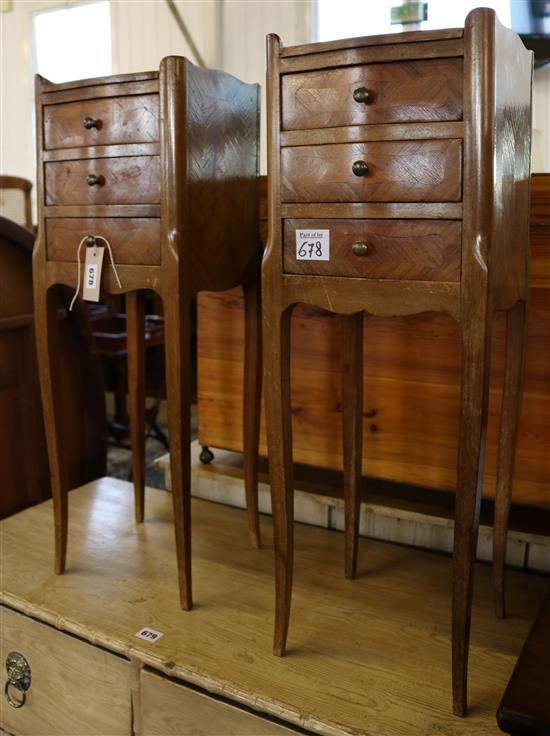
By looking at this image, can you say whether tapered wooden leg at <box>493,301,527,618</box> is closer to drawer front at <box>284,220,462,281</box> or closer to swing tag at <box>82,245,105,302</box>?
drawer front at <box>284,220,462,281</box>

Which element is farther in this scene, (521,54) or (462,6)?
(462,6)

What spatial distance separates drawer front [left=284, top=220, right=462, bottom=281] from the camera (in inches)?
39.4

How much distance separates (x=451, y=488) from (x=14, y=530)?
1.01 m

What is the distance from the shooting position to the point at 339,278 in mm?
1083

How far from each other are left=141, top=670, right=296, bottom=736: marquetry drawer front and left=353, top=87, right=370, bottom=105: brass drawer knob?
36.5 inches

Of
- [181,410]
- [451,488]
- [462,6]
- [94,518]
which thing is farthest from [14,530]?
[462,6]

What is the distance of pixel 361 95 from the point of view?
40.2 inches

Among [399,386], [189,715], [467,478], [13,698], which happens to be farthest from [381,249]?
[13,698]

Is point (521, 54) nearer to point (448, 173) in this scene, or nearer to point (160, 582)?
point (448, 173)

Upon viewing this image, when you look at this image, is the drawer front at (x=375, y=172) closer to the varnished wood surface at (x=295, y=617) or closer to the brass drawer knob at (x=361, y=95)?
the brass drawer knob at (x=361, y=95)

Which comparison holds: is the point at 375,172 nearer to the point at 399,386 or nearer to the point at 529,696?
the point at 399,386

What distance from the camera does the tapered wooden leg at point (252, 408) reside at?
5.08 feet

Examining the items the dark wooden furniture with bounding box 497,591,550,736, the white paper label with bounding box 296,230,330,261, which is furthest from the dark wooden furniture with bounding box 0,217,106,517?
the dark wooden furniture with bounding box 497,591,550,736

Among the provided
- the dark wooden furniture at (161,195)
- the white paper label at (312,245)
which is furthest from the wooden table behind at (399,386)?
the white paper label at (312,245)
